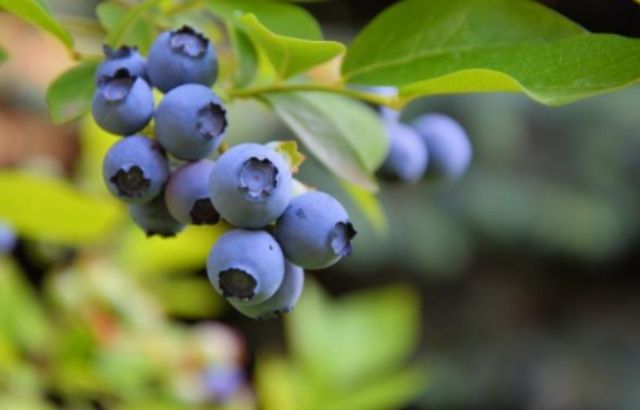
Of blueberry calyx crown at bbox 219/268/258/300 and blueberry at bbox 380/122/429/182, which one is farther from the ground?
blueberry calyx crown at bbox 219/268/258/300

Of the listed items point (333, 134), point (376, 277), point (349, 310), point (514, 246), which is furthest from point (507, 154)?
point (333, 134)

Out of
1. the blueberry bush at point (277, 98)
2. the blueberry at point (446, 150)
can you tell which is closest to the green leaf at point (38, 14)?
the blueberry bush at point (277, 98)

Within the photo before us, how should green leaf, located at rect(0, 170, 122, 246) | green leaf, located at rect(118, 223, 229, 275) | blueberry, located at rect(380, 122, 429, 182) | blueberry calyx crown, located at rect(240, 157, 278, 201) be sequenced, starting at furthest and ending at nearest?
green leaf, located at rect(118, 223, 229, 275), green leaf, located at rect(0, 170, 122, 246), blueberry, located at rect(380, 122, 429, 182), blueberry calyx crown, located at rect(240, 157, 278, 201)

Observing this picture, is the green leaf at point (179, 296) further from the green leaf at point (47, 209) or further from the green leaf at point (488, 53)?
the green leaf at point (488, 53)

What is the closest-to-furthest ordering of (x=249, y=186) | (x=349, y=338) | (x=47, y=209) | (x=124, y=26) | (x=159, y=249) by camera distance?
(x=249, y=186) → (x=124, y=26) → (x=47, y=209) → (x=159, y=249) → (x=349, y=338)

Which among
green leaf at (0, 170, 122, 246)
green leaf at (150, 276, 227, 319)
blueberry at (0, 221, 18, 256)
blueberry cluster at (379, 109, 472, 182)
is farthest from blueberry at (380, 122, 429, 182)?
green leaf at (150, 276, 227, 319)

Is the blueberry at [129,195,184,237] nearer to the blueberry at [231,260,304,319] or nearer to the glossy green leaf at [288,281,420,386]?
the blueberry at [231,260,304,319]

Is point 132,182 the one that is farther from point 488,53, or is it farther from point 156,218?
point 488,53

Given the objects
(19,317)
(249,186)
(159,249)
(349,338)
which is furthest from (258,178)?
(349,338)
